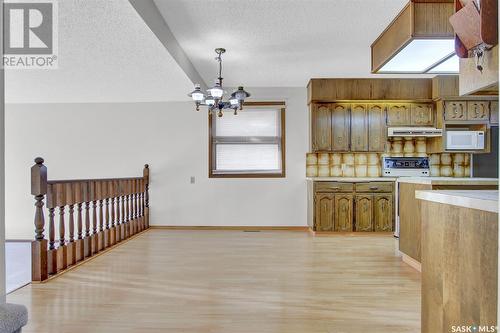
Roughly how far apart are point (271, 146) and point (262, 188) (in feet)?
2.58

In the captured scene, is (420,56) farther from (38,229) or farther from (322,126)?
(38,229)

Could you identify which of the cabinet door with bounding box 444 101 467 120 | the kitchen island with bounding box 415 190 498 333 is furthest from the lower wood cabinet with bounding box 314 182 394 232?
the kitchen island with bounding box 415 190 498 333

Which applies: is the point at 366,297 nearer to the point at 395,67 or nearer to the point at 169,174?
the point at 395,67

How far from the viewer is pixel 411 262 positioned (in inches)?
140

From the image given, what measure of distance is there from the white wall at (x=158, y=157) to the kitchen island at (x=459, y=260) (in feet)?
13.7

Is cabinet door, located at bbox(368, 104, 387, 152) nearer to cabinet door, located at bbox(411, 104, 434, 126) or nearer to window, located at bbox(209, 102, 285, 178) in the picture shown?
cabinet door, located at bbox(411, 104, 434, 126)

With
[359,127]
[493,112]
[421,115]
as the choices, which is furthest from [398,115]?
[493,112]

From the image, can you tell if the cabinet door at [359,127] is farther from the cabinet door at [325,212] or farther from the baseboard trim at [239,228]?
the baseboard trim at [239,228]

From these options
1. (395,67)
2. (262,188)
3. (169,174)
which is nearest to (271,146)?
(262,188)

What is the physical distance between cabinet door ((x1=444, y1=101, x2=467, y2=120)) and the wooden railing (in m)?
5.18

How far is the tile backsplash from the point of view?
229 inches

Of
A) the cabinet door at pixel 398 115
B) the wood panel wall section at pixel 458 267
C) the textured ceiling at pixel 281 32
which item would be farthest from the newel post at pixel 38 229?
the cabinet door at pixel 398 115

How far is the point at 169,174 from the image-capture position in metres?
6.02

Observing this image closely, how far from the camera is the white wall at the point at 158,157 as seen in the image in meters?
5.96
